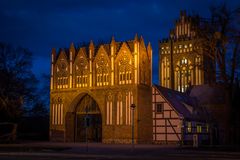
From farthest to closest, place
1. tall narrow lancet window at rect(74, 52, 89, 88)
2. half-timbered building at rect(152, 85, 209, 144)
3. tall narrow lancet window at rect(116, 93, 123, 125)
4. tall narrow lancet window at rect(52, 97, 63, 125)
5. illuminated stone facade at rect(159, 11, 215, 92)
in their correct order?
illuminated stone facade at rect(159, 11, 215, 92), tall narrow lancet window at rect(52, 97, 63, 125), tall narrow lancet window at rect(74, 52, 89, 88), tall narrow lancet window at rect(116, 93, 123, 125), half-timbered building at rect(152, 85, 209, 144)

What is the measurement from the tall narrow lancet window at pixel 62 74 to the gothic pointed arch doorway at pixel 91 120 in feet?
11.6

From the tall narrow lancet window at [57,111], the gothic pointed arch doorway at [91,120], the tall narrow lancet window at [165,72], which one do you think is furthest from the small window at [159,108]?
the tall narrow lancet window at [165,72]

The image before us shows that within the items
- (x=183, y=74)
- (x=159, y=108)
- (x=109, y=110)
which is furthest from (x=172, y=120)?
(x=183, y=74)

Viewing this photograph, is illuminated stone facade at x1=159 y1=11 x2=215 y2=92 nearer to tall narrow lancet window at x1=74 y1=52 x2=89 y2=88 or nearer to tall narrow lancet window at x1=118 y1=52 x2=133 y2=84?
tall narrow lancet window at x1=74 y1=52 x2=89 y2=88

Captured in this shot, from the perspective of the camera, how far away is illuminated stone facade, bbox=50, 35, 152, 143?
2162 inches

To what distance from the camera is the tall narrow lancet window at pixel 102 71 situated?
5736 cm

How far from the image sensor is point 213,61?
134ft

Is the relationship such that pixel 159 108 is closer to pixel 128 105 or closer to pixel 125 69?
pixel 128 105

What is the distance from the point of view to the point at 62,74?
61.3 meters

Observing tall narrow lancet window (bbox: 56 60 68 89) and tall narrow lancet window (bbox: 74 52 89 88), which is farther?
tall narrow lancet window (bbox: 56 60 68 89)

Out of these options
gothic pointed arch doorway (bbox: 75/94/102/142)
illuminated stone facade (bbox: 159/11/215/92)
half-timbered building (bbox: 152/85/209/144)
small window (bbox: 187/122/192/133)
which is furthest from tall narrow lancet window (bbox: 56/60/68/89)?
illuminated stone facade (bbox: 159/11/215/92)

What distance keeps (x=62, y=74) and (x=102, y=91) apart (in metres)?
7.57

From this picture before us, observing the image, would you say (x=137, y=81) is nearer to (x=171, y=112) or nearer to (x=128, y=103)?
(x=128, y=103)

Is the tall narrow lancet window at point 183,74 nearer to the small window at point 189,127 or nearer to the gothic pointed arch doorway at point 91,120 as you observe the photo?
the gothic pointed arch doorway at point 91,120
